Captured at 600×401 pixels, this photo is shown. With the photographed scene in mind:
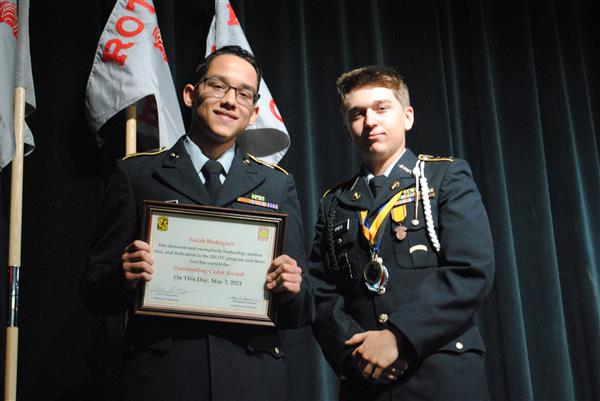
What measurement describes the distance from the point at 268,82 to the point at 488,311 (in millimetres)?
1342

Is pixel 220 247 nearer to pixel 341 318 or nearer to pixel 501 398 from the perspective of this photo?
pixel 341 318

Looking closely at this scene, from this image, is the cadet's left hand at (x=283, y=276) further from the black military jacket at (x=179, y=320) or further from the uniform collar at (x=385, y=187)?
the uniform collar at (x=385, y=187)

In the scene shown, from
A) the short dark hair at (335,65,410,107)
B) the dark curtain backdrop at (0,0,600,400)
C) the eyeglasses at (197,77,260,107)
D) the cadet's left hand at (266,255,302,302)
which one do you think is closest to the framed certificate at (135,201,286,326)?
the cadet's left hand at (266,255,302,302)

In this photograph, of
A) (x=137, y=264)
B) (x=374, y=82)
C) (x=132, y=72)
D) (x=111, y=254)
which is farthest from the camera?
(x=132, y=72)

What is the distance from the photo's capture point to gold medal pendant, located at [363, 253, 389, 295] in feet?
5.64

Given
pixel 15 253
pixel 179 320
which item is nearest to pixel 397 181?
pixel 179 320

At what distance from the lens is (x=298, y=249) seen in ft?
5.44

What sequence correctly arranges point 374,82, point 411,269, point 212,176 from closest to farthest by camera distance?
point 212,176, point 411,269, point 374,82

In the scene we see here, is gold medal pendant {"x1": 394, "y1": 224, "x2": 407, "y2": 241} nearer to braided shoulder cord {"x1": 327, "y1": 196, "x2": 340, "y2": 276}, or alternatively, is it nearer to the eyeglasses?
braided shoulder cord {"x1": 327, "y1": 196, "x2": 340, "y2": 276}

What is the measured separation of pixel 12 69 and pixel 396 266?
1529mm

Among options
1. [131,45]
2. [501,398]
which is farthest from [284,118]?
[501,398]

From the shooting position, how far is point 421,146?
2930 mm

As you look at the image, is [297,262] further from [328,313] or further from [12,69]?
[12,69]

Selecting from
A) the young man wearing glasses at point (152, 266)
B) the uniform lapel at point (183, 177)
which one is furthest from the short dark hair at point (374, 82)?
the uniform lapel at point (183, 177)
